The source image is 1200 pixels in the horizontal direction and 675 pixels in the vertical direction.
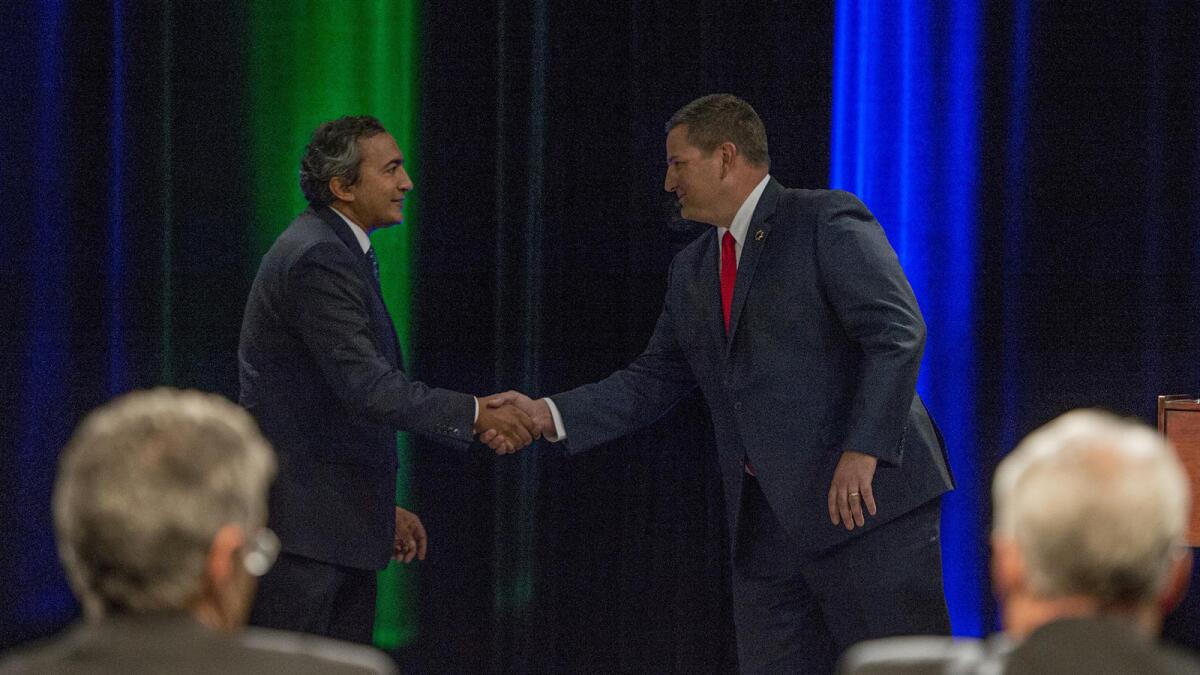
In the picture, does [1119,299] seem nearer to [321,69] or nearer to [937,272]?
[937,272]

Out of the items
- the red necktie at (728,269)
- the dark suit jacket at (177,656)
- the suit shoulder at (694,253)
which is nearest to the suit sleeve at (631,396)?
the suit shoulder at (694,253)

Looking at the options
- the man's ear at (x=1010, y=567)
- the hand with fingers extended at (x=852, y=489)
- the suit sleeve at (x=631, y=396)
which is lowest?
the hand with fingers extended at (x=852, y=489)

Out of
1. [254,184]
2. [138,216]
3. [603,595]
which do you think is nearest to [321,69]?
[254,184]

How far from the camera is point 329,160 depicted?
3324mm

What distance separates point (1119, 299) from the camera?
3762 millimetres

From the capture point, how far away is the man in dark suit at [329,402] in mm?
3082

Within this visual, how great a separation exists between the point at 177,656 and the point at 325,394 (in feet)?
6.61

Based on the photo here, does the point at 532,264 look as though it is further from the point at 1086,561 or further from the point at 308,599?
the point at 1086,561

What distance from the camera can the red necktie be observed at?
10.8 feet

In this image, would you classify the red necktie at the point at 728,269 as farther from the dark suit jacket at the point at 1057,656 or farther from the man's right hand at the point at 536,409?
the dark suit jacket at the point at 1057,656

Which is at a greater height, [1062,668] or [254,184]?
[254,184]

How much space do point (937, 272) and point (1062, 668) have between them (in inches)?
104

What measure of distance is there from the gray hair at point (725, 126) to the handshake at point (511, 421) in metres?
0.76

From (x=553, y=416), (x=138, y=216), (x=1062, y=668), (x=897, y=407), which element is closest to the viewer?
(x=1062, y=668)
